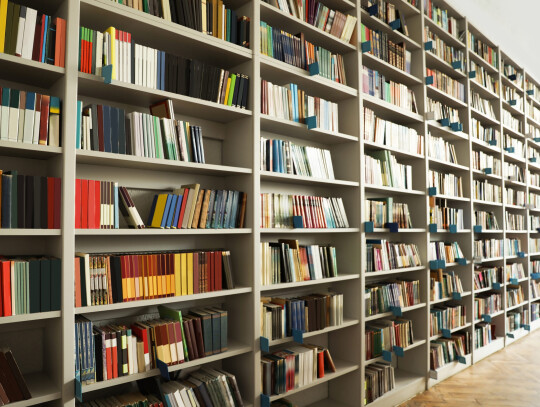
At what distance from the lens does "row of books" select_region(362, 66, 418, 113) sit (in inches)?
130

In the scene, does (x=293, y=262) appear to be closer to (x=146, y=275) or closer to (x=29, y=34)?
(x=146, y=275)

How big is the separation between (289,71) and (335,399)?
2.41 metres

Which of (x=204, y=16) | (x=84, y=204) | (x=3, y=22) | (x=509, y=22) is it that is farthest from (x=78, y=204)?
(x=509, y=22)

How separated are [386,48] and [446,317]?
254 centimetres

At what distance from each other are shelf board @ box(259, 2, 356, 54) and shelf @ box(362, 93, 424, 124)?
1.31 ft

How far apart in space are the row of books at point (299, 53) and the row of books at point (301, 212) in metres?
0.85

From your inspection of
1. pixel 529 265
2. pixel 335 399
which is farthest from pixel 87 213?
pixel 529 265

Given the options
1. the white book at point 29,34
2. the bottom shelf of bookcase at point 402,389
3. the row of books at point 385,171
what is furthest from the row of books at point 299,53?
the bottom shelf of bookcase at point 402,389

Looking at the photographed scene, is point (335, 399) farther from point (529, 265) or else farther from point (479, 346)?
point (529, 265)

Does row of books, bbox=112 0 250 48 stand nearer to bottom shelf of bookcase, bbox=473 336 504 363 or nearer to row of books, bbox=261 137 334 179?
row of books, bbox=261 137 334 179

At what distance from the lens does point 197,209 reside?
88.4 inches

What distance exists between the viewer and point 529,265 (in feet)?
19.1

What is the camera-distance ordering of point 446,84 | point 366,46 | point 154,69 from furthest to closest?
point 446,84 → point 366,46 → point 154,69

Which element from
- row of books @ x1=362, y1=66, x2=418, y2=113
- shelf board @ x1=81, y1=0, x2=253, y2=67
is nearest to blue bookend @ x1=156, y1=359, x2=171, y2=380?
shelf board @ x1=81, y1=0, x2=253, y2=67
